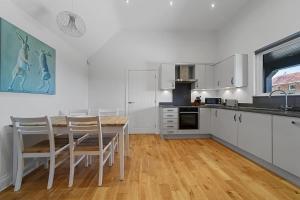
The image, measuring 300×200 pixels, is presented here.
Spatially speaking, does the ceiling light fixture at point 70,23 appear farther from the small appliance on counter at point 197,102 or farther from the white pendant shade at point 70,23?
the small appliance on counter at point 197,102

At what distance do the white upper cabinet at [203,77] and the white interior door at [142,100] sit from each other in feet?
3.96

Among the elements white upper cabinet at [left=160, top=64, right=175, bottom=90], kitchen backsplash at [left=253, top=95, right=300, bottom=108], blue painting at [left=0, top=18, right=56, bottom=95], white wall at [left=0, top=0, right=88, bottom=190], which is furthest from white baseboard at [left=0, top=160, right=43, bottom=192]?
kitchen backsplash at [left=253, top=95, right=300, bottom=108]

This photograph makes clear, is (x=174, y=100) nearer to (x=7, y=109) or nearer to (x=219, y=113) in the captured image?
(x=219, y=113)

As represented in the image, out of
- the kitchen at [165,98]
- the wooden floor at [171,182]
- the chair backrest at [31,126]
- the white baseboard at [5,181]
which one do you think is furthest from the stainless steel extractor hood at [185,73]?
the white baseboard at [5,181]

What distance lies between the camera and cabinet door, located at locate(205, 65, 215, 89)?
209 inches

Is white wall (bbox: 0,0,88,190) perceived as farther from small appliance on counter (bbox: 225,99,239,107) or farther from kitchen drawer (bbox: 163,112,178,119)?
small appliance on counter (bbox: 225,99,239,107)

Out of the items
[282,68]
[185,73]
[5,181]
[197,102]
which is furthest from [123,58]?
[5,181]

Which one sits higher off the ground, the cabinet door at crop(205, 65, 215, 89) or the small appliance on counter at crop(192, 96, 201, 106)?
the cabinet door at crop(205, 65, 215, 89)

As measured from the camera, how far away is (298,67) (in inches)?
119

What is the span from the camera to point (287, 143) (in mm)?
2322

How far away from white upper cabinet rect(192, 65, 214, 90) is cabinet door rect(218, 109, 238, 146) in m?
1.14

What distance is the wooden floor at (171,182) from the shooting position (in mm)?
2043

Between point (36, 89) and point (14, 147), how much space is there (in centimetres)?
93

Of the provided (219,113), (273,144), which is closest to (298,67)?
(273,144)
